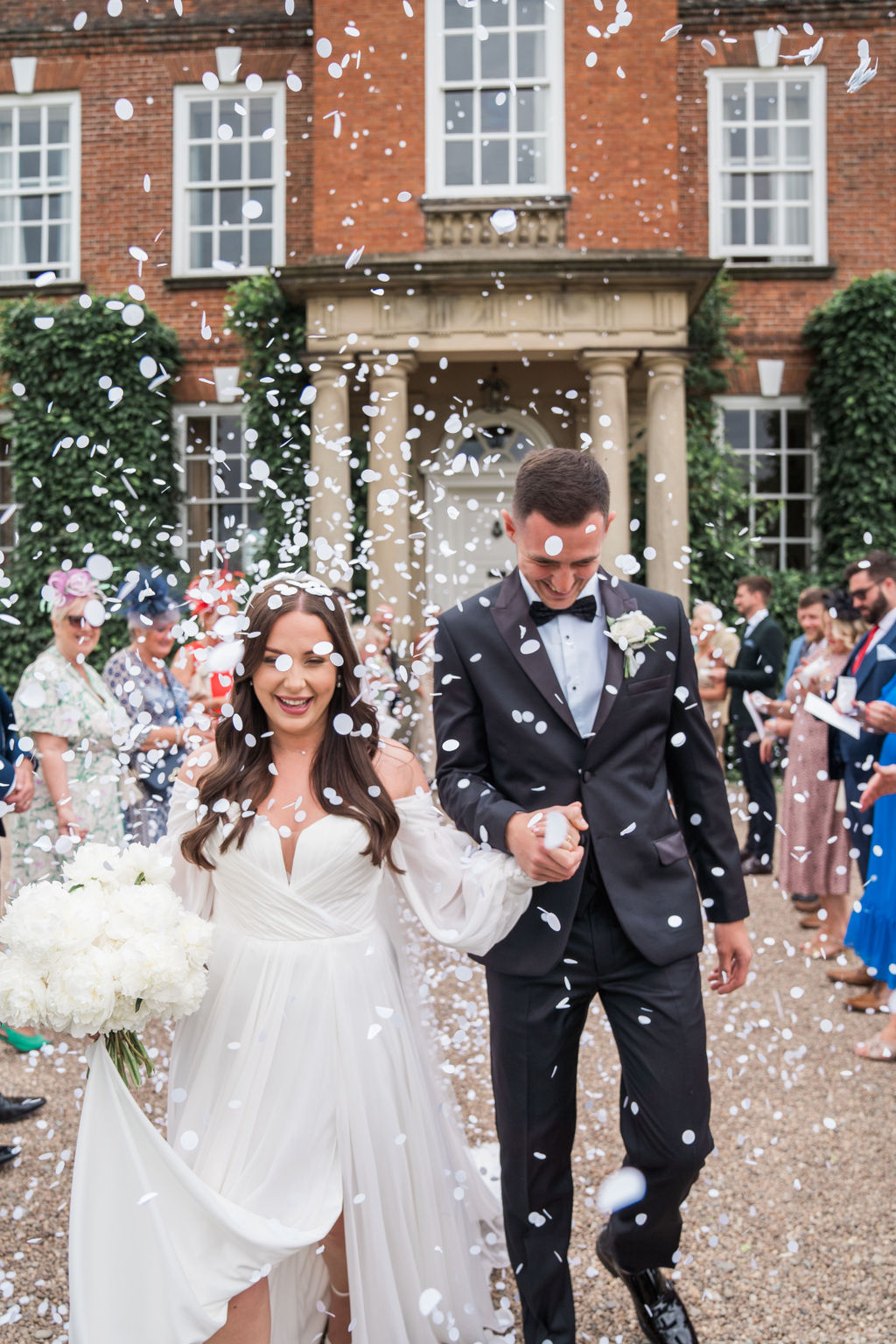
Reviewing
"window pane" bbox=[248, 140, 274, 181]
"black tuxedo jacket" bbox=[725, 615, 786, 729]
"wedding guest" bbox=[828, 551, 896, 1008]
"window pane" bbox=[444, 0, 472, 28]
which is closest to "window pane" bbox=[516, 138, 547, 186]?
"window pane" bbox=[444, 0, 472, 28]

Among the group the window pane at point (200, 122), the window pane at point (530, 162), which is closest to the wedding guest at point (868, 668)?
the window pane at point (530, 162)

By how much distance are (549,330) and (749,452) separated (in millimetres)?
3608

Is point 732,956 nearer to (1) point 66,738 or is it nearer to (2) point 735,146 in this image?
(1) point 66,738

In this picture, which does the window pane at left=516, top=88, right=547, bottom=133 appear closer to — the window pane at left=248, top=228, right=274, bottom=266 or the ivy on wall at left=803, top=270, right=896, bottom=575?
the window pane at left=248, top=228, right=274, bottom=266

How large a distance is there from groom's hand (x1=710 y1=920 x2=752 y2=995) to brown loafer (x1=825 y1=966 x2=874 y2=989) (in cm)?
337

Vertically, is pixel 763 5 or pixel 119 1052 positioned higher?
pixel 763 5

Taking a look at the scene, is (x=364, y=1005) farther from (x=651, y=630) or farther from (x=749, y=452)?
(x=749, y=452)

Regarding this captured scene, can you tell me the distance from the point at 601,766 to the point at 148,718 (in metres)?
3.39

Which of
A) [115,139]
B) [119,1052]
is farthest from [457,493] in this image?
[119,1052]

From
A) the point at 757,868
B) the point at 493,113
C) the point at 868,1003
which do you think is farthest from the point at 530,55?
the point at 868,1003

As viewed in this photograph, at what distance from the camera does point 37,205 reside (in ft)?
47.7

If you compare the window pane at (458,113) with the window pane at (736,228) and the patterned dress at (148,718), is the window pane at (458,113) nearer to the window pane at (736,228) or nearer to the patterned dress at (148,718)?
the window pane at (736,228)

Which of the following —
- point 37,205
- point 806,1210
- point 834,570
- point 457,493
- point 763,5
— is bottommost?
point 806,1210

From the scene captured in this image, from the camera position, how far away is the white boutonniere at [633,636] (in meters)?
2.71
